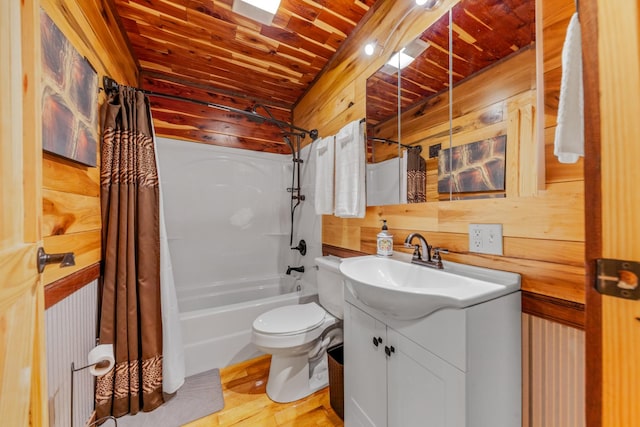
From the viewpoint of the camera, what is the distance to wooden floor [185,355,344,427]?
130 centimetres

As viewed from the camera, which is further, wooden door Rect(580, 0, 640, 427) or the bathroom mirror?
the bathroom mirror

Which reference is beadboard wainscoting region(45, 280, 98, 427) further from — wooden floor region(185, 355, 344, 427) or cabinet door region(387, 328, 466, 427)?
cabinet door region(387, 328, 466, 427)

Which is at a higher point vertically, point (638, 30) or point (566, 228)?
point (638, 30)

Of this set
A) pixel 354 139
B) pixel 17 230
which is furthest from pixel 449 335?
Result: pixel 354 139

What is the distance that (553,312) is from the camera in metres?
0.77

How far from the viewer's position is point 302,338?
1.41 m

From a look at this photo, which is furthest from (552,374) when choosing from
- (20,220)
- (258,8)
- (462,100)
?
(258,8)

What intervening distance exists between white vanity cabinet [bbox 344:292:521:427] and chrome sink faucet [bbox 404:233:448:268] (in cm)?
29

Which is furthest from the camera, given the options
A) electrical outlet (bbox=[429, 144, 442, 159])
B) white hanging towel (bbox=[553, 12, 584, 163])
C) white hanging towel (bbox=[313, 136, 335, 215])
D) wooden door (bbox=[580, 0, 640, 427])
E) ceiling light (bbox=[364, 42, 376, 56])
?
white hanging towel (bbox=[313, 136, 335, 215])

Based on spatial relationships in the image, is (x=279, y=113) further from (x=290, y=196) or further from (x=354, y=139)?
(x=354, y=139)

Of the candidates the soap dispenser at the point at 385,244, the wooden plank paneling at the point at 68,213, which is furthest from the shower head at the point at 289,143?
the wooden plank paneling at the point at 68,213

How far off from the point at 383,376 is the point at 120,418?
1487 millimetres

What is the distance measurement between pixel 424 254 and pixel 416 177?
1.38 ft

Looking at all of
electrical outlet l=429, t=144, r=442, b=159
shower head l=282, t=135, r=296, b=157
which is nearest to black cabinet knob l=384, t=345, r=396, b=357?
electrical outlet l=429, t=144, r=442, b=159
